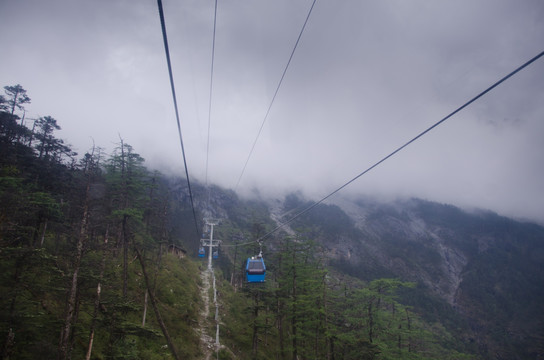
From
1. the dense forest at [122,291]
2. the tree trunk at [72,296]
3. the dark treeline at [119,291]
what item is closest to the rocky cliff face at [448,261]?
the dense forest at [122,291]

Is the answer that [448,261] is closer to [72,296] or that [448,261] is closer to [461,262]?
[461,262]

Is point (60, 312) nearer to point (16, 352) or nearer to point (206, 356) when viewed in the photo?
point (16, 352)

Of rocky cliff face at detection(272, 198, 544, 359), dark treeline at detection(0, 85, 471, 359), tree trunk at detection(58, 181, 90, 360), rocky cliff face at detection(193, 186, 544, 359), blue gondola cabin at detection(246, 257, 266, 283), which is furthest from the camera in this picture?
rocky cliff face at detection(272, 198, 544, 359)

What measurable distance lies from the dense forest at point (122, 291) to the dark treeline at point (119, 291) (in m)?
0.11

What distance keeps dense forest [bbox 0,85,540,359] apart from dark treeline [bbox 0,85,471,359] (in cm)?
11

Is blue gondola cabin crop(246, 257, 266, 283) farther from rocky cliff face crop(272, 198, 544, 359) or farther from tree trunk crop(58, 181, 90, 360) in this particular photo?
rocky cliff face crop(272, 198, 544, 359)

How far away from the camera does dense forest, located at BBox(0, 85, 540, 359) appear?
1180cm

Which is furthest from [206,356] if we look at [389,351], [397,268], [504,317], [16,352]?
[504,317]

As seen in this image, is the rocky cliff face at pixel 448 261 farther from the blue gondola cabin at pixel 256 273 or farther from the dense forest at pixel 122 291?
the blue gondola cabin at pixel 256 273

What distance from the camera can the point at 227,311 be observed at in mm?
30578

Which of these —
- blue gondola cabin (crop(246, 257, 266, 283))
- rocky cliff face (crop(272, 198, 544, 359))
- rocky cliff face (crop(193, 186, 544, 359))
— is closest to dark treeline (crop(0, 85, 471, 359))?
blue gondola cabin (crop(246, 257, 266, 283))

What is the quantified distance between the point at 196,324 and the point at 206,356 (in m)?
4.80

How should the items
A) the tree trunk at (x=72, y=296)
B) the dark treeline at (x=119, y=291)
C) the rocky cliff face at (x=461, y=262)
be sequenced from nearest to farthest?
1. the tree trunk at (x=72, y=296)
2. the dark treeline at (x=119, y=291)
3. the rocky cliff face at (x=461, y=262)

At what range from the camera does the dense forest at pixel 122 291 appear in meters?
11.8
